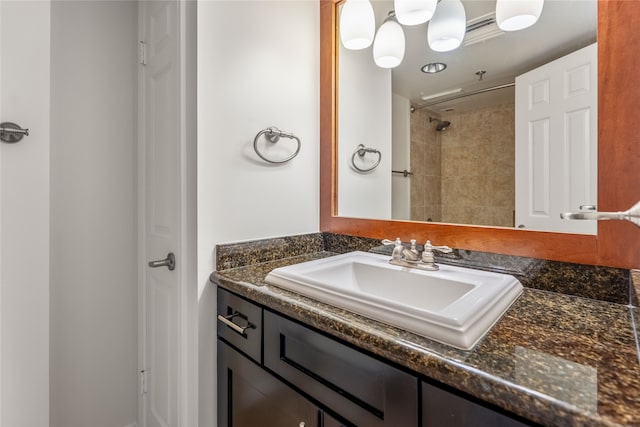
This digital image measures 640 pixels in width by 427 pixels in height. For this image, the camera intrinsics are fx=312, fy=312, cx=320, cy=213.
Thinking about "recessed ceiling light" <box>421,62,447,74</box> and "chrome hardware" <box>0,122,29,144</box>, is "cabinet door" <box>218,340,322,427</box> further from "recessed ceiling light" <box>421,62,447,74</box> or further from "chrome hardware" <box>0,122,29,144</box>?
"recessed ceiling light" <box>421,62,447,74</box>

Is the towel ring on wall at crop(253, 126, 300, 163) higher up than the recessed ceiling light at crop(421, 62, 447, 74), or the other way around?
the recessed ceiling light at crop(421, 62, 447, 74)

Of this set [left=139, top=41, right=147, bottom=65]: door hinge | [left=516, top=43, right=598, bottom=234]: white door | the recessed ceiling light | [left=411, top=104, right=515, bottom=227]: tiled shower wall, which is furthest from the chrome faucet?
[left=139, top=41, right=147, bottom=65]: door hinge

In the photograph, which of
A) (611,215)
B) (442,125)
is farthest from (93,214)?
(611,215)

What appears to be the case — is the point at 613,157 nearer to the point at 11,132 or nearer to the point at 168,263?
the point at 168,263

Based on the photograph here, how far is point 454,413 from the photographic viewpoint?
51cm

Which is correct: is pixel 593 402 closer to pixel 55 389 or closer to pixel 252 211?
pixel 252 211

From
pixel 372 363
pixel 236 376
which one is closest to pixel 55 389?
pixel 236 376

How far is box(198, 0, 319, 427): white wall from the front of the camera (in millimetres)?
1066

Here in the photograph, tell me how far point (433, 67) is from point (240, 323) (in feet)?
3.77

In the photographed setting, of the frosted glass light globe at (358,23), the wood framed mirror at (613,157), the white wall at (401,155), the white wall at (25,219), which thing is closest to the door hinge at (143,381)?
the white wall at (25,219)

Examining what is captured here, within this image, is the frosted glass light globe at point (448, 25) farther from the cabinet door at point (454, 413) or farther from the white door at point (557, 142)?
the cabinet door at point (454, 413)

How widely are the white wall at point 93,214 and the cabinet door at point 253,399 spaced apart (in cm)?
69

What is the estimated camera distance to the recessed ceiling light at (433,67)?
46.0 inches

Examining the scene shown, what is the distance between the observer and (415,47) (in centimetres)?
123
